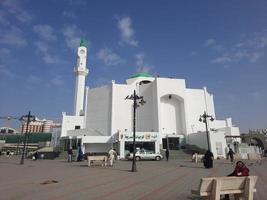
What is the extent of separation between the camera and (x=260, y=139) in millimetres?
52875

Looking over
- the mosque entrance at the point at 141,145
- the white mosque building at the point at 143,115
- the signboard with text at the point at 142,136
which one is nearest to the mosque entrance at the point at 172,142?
the white mosque building at the point at 143,115

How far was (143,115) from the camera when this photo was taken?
1916 inches

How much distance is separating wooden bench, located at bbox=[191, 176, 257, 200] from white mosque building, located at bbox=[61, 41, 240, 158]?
3668 centimetres

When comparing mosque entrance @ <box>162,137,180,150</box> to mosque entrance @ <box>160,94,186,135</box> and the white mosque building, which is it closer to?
the white mosque building

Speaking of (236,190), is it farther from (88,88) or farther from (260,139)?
(260,139)

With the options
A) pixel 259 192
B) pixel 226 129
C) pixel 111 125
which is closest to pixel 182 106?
pixel 226 129

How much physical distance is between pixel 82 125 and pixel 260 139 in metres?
39.1

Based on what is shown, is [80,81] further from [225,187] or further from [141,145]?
[225,187]

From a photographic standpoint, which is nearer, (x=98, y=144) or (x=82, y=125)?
(x=98, y=144)

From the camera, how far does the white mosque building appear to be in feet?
146

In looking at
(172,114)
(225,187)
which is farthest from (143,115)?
(225,187)

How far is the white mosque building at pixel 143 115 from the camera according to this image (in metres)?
44.5

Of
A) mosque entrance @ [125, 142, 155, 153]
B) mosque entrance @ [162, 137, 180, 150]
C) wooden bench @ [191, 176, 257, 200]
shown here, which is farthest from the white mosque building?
wooden bench @ [191, 176, 257, 200]

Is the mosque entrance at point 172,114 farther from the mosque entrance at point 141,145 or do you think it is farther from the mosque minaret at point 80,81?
the mosque minaret at point 80,81
